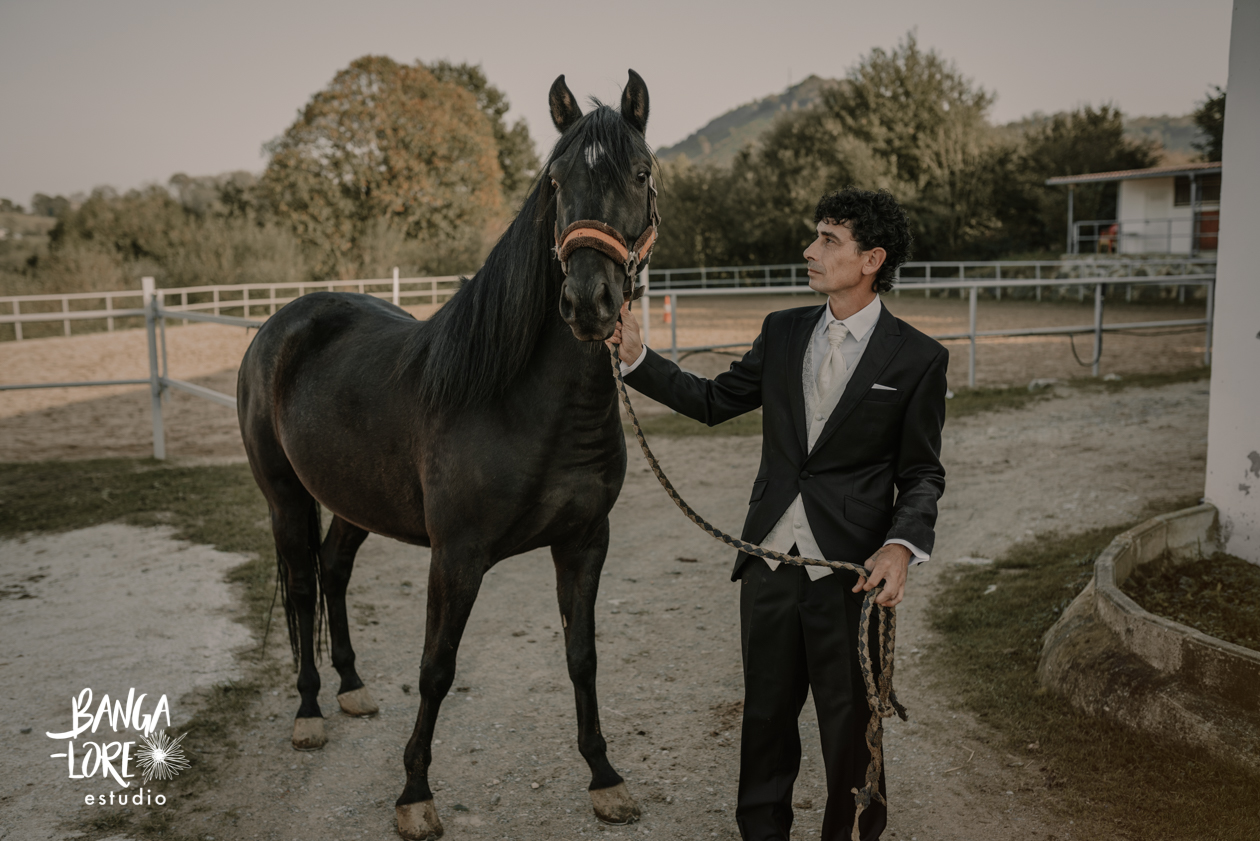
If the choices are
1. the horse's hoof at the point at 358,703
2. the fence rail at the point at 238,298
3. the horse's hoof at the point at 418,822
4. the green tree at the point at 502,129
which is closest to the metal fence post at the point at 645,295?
the horse's hoof at the point at 418,822

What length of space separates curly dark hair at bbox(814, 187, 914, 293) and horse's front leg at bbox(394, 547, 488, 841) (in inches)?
48.1

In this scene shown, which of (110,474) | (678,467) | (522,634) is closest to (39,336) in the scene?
(110,474)

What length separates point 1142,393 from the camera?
8.17 meters

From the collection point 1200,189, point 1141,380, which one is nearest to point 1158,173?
point 1200,189

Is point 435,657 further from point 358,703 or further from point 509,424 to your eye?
point 358,703

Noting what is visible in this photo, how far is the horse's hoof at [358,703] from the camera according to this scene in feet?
9.95

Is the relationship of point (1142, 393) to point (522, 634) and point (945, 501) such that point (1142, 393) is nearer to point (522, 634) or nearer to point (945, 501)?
point (945, 501)

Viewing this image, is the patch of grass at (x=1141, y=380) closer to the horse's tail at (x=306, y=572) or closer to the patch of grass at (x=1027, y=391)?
the patch of grass at (x=1027, y=391)

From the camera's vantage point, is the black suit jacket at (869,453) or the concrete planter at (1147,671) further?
the concrete planter at (1147,671)

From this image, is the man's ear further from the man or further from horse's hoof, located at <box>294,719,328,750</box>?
horse's hoof, located at <box>294,719,328,750</box>

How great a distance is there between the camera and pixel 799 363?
6.52 feet

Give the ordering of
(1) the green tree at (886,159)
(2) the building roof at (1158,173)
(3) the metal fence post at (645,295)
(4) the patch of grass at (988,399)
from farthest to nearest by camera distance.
Result: 1. (1) the green tree at (886,159)
2. (2) the building roof at (1158,173)
3. (4) the patch of grass at (988,399)
4. (3) the metal fence post at (645,295)

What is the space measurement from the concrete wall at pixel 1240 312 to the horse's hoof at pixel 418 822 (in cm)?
309

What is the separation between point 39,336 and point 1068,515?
60.5 ft
